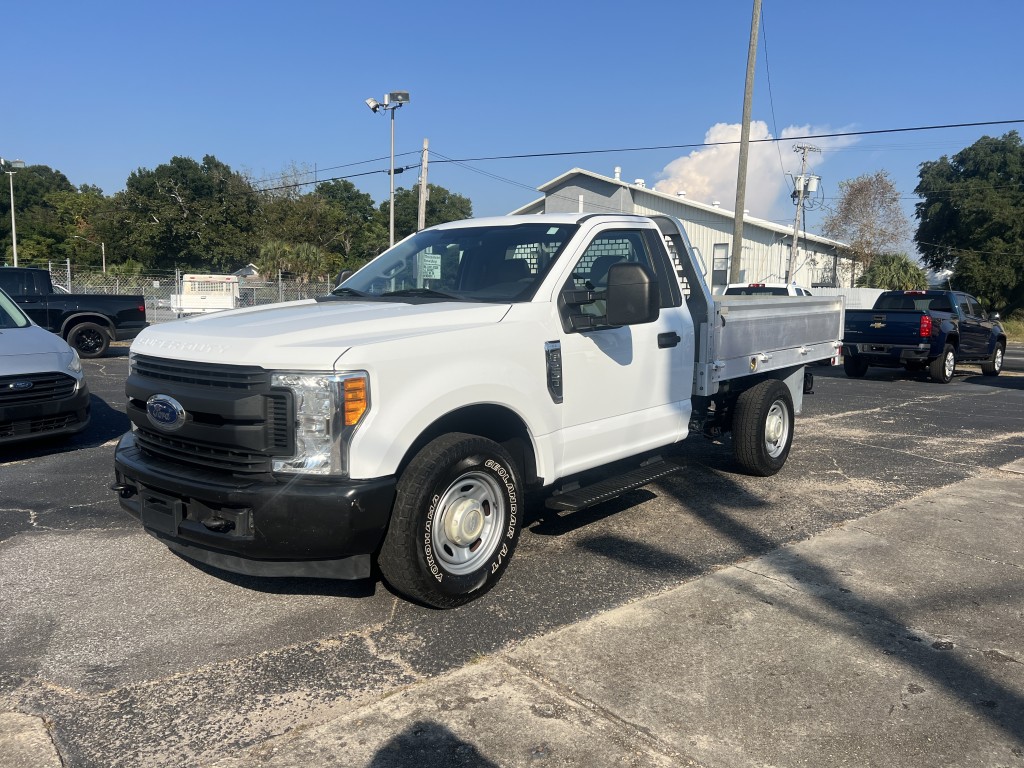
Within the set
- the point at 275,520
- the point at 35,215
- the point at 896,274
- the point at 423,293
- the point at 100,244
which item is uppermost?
the point at 35,215

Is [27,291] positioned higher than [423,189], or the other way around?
[423,189]

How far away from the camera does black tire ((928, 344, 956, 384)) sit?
48.8 ft

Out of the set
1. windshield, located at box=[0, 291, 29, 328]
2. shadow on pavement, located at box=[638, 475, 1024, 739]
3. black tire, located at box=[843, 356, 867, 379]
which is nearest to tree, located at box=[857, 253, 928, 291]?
black tire, located at box=[843, 356, 867, 379]

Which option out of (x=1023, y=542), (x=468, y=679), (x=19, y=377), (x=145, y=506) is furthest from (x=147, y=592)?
(x=1023, y=542)

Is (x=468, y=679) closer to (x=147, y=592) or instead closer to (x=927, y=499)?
(x=147, y=592)

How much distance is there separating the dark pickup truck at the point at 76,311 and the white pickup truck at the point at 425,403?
13277 mm

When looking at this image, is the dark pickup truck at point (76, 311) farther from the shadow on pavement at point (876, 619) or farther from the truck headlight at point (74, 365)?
the shadow on pavement at point (876, 619)

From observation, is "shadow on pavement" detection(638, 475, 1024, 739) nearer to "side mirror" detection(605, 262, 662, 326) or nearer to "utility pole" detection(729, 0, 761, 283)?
"side mirror" detection(605, 262, 662, 326)

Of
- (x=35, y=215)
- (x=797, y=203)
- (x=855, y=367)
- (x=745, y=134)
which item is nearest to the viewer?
(x=855, y=367)

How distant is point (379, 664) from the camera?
3.42 meters

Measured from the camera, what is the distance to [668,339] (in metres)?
5.33

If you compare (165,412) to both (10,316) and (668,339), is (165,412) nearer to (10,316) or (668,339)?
(668,339)

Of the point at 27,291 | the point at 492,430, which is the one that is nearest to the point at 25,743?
the point at 492,430

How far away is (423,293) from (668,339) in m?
1.70
